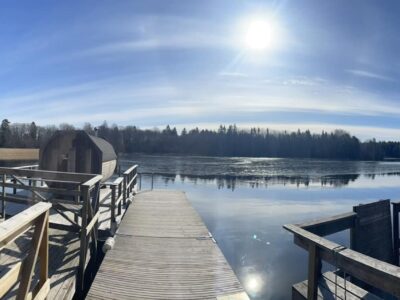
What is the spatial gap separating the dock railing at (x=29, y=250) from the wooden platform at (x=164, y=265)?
129 centimetres

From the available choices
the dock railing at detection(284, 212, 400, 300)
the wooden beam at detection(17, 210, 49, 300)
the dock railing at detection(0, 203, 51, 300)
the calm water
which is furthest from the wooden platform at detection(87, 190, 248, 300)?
the calm water

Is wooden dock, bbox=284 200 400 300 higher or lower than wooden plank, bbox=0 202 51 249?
lower

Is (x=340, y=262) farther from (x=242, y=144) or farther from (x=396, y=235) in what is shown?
(x=242, y=144)

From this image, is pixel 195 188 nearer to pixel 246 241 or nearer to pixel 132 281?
pixel 246 241

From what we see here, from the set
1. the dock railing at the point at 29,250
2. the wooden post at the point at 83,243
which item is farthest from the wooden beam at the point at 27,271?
the wooden post at the point at 83,243

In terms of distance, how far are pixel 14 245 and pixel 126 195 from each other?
535 centimetres

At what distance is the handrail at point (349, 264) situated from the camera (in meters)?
2.11

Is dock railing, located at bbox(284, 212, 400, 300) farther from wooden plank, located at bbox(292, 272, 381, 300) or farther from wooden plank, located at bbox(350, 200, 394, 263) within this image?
wooden plank, located at bbox(350, 200, 394, 263)

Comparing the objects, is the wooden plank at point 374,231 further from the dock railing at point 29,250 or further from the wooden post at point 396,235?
the dock railing at point 29,250

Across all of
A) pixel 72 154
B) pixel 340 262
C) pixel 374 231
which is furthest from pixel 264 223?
pixel 340 262

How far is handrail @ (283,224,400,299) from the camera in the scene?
2107mm

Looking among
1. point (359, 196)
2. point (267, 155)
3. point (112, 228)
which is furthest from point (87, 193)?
point (267, 155)

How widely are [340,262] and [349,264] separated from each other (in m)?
0.11

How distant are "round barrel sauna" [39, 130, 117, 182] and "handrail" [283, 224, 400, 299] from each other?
9954 mm
